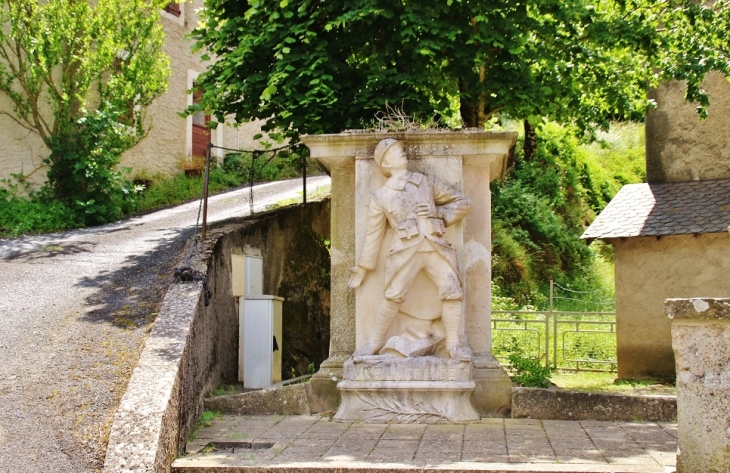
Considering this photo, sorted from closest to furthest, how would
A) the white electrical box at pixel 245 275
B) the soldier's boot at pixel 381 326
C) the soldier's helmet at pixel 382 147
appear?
1. the soldier's boot at pixel 381 326
2. the soldier's helmet at pixel 382 147
3. the white electrical box at pixel 245 275

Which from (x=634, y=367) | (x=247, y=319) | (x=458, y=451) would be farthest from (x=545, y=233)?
(x=458, y=451)

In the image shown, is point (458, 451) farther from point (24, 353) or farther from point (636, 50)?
point (636, 50)

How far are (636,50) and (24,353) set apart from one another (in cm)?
905

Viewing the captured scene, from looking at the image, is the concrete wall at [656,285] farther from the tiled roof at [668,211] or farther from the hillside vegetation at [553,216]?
the hillside vegetation at [553,216]

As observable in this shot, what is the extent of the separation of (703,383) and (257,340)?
17.8ft

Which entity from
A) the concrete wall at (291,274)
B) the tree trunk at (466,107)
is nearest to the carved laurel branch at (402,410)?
the concrete wall at (291,274)

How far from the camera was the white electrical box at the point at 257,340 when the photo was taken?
9500 millimetres

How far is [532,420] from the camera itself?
8.13m

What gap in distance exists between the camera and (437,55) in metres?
12.1

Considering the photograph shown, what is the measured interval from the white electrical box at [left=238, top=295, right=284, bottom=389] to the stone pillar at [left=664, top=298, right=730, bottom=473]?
5.17 metres

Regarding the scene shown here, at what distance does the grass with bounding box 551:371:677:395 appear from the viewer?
12259mm

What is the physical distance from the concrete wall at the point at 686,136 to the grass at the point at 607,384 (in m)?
3.59

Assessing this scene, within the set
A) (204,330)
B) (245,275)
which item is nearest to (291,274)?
(245,275)

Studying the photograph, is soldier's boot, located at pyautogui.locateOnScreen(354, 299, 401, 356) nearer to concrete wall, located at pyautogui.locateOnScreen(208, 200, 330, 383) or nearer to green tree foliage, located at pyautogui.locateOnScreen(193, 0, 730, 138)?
concrete wall, located at pyautogui.locateOnScreen(208, 200, 330, 383)
